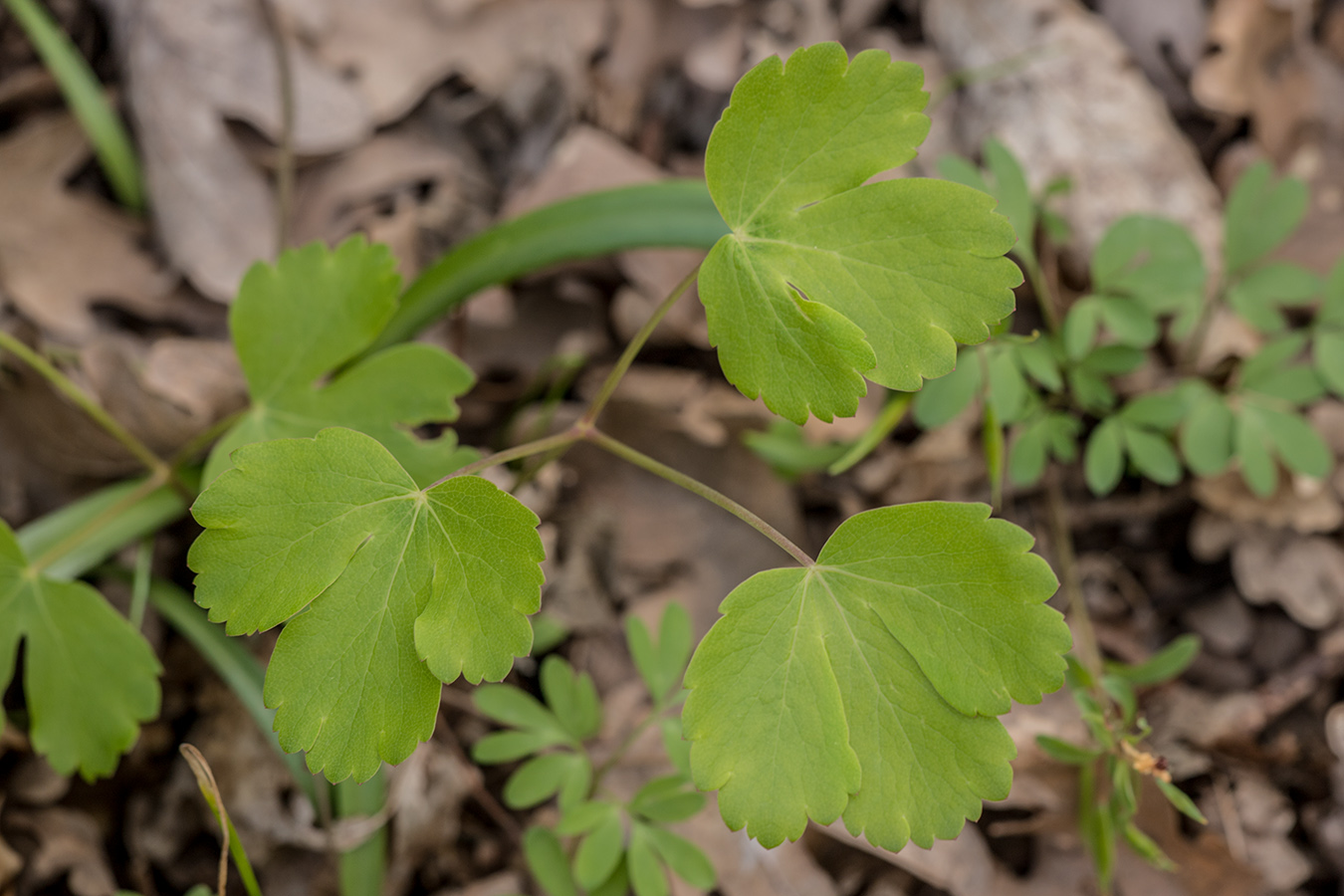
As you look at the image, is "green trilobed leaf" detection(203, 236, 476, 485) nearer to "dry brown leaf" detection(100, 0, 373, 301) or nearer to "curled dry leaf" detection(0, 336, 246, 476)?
"curled dry leaf" detection(0, 336, 246, 476)

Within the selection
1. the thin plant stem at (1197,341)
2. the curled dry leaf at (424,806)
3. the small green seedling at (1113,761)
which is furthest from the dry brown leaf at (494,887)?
the thin plant stem at (1197,341)

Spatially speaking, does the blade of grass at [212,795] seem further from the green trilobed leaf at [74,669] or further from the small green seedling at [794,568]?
the small green seedling at [794,568]

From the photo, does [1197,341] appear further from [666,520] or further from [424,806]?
[424,806]

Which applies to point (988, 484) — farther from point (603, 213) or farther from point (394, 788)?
point (394, 788)

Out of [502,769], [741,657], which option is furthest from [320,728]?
[502,769]

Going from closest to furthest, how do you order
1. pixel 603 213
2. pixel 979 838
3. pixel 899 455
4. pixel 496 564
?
pixel 496 564 → pixel 603 213 → pixel 979 838 → pixel 899 455

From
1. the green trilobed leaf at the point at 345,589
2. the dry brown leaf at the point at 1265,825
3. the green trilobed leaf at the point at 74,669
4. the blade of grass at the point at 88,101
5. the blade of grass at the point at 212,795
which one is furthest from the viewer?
the blade of grass at the point at 88,101

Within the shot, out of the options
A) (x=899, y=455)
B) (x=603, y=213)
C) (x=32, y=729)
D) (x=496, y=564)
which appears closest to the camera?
(x=496, y=564)

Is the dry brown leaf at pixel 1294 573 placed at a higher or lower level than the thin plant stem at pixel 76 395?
lower
